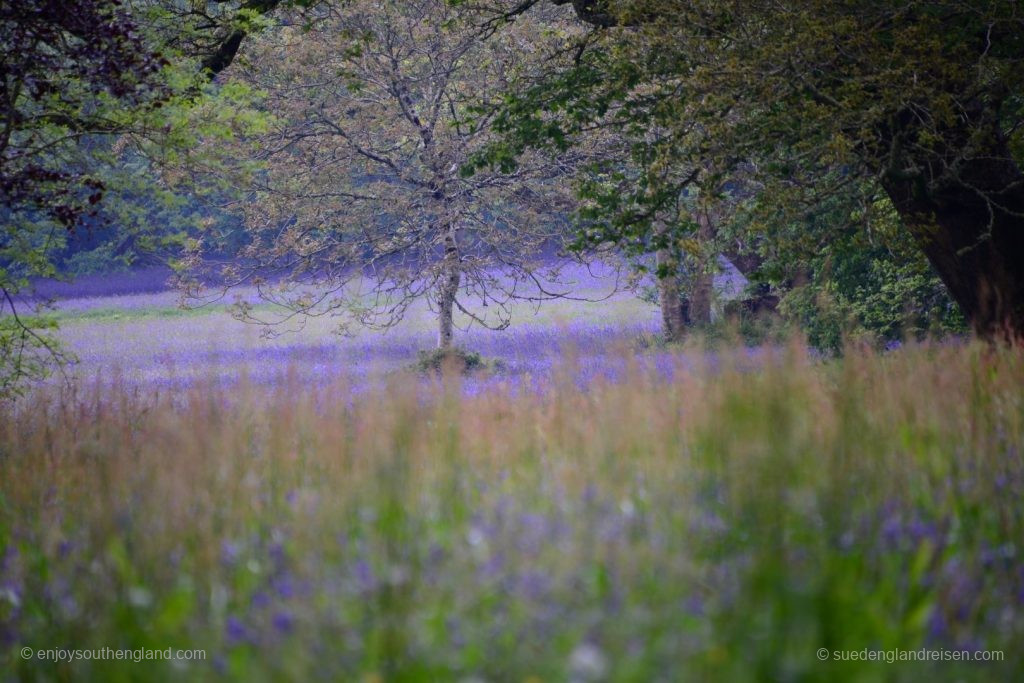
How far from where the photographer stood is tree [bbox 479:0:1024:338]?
28.7 ft

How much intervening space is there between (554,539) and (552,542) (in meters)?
0.06

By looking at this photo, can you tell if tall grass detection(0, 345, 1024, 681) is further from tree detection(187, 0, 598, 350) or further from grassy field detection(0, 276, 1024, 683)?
tree detection(187, 0, 598, 350)

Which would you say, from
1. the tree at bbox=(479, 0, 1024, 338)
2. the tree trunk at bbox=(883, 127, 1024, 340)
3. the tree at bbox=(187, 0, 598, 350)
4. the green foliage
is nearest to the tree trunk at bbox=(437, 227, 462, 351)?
the tree at bbox=(187, 0, 598, 350)

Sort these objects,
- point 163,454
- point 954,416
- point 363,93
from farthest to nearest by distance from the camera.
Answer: point 363,93 → point 954,416 → point 163,454

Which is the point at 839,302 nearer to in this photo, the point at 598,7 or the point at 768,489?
the point at 598,7

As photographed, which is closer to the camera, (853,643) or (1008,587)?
(853,643)

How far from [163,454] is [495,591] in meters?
1.86

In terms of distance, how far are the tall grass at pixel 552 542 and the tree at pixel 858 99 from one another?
398 centimetres

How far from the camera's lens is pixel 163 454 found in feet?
14.3

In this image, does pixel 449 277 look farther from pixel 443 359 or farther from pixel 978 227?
pixel 978 227

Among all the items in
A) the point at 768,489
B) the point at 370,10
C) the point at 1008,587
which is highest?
the point at 370,10

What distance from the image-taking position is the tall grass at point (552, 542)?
9.18 ft

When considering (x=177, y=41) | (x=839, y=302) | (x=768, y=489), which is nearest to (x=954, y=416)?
(x=768, y=489)

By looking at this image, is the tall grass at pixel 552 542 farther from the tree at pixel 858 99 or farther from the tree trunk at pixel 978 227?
the tree trunk at pixel 978 227
